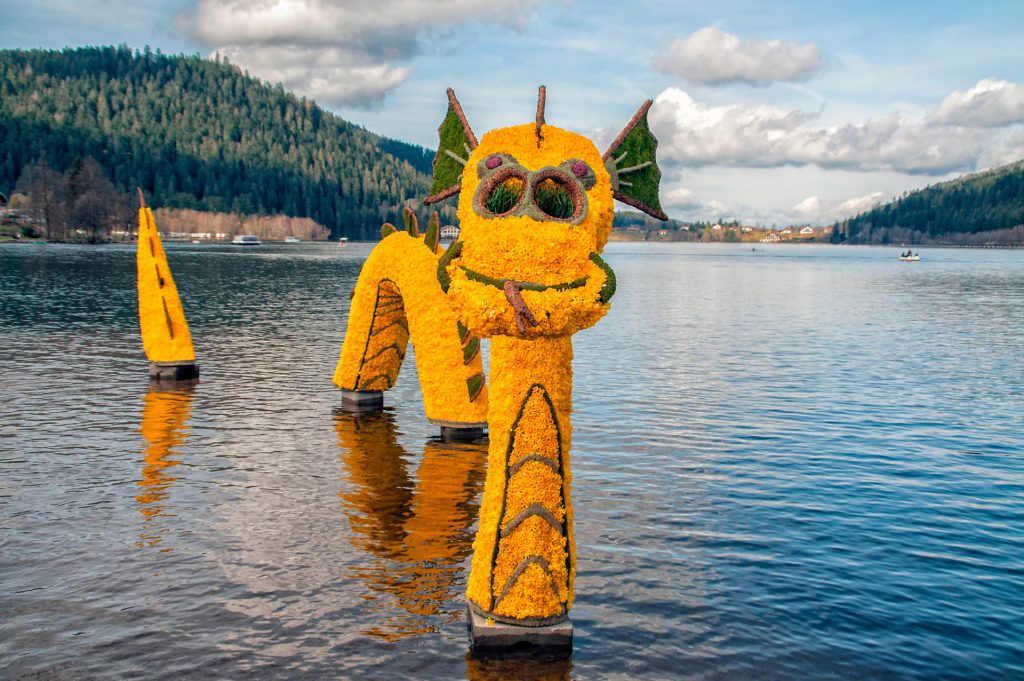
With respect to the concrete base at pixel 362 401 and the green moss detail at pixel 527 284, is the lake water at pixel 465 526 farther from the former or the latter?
the green moss detail at pixel 527 284

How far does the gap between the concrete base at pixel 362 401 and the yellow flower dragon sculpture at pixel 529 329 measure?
14.6 metres

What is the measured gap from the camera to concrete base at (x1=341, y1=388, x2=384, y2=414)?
24.2m

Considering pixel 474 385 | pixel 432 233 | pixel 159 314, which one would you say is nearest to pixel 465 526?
pixel 474 385

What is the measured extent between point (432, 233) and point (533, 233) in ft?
35.0

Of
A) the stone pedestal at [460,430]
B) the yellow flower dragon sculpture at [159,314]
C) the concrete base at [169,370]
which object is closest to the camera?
the stone pedestal at [460,430]

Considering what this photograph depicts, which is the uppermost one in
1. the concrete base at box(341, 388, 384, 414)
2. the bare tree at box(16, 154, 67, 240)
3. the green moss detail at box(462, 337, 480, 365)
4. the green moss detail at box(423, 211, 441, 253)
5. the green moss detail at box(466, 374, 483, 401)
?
the bare tree at box(16, 154, 67, 240)

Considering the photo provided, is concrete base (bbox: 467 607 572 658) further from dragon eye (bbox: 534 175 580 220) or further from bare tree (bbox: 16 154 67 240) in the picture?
bare tree (bbox: 16 154 67 240)

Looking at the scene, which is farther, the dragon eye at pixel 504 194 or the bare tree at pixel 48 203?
the bare tree at pixel 48 203

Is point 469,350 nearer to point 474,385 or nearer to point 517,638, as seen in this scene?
point 474,385

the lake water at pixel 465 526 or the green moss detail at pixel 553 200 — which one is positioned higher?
Answer: the green moss detail at pixel 553 200

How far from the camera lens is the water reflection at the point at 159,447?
14508mm

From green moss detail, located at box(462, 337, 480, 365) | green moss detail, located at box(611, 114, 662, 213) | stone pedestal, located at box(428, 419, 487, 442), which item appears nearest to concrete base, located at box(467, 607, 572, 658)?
green moss detail, located at box(611, 114, 662, 213)

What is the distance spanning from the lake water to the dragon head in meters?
4.46

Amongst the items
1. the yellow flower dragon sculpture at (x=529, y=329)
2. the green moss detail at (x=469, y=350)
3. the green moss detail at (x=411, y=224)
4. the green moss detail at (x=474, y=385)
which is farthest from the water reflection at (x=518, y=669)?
the green moss detail at (x=411, y=224)
